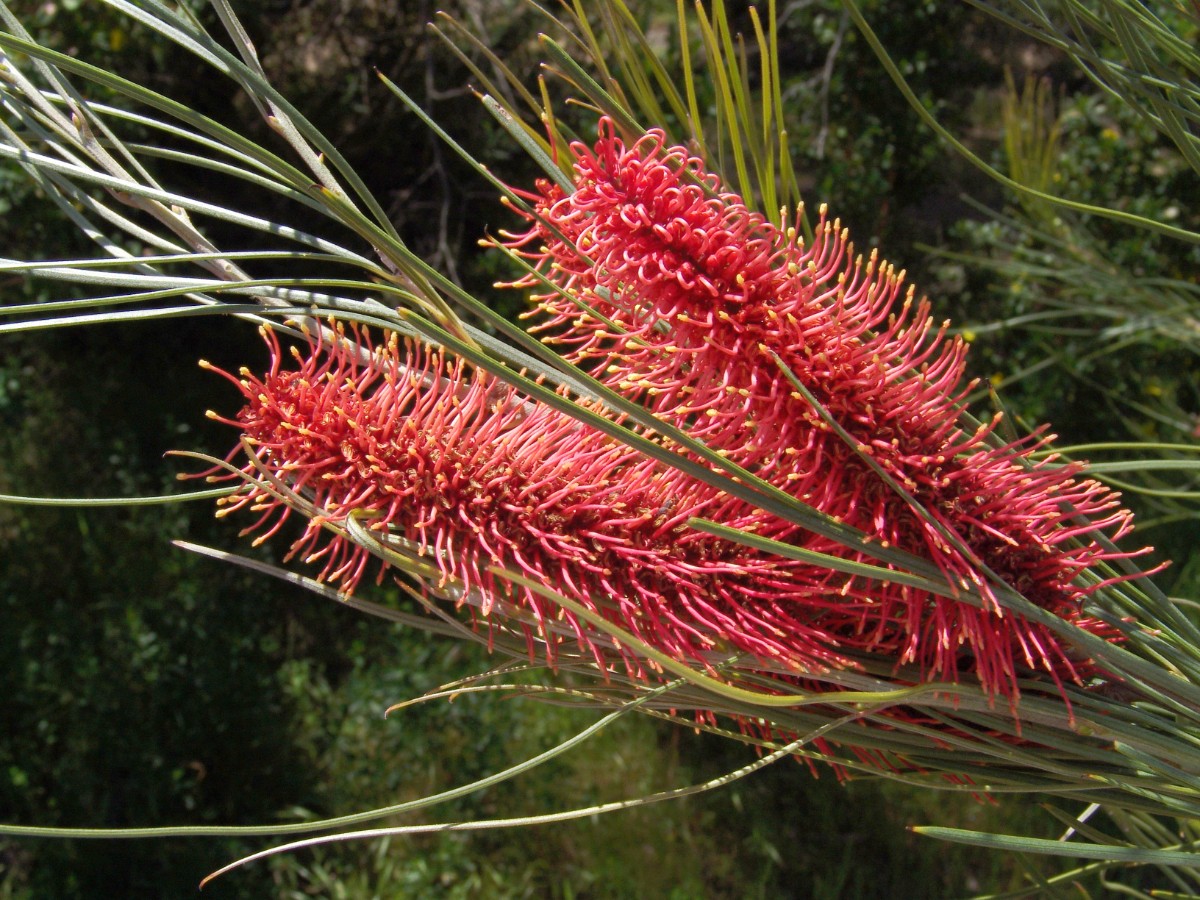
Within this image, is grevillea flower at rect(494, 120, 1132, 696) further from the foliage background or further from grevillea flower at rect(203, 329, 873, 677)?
the foliage background

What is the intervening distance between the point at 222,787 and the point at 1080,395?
1.95 meters

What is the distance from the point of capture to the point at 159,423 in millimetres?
2029

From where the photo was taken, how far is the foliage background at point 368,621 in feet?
5.32

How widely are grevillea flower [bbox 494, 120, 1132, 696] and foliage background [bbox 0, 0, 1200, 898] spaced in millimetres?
1225

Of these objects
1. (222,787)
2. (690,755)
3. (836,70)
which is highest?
(836,70)

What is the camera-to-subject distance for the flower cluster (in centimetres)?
29

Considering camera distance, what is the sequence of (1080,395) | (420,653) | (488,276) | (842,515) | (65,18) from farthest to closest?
(1080,395) → (488,276) → (420,653) → (65,18) → (842,515)

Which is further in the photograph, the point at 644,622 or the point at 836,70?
the point at 836,70

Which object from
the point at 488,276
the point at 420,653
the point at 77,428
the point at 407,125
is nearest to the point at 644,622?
the point at 420,653

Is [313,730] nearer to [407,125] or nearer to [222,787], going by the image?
[222,787]

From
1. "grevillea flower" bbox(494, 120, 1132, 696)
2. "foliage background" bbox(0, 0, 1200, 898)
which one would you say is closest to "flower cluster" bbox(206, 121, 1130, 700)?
"grevillea flower" bbox(494, 120, 1132, 696)

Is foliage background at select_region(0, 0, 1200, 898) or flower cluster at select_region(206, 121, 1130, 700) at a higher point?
flower cluster at select_region(206, 121, 1130, 700)

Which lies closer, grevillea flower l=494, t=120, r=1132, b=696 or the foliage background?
grevillea flower l=494, t=120, r=1132, b=696

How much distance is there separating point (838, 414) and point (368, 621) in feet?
6.04
